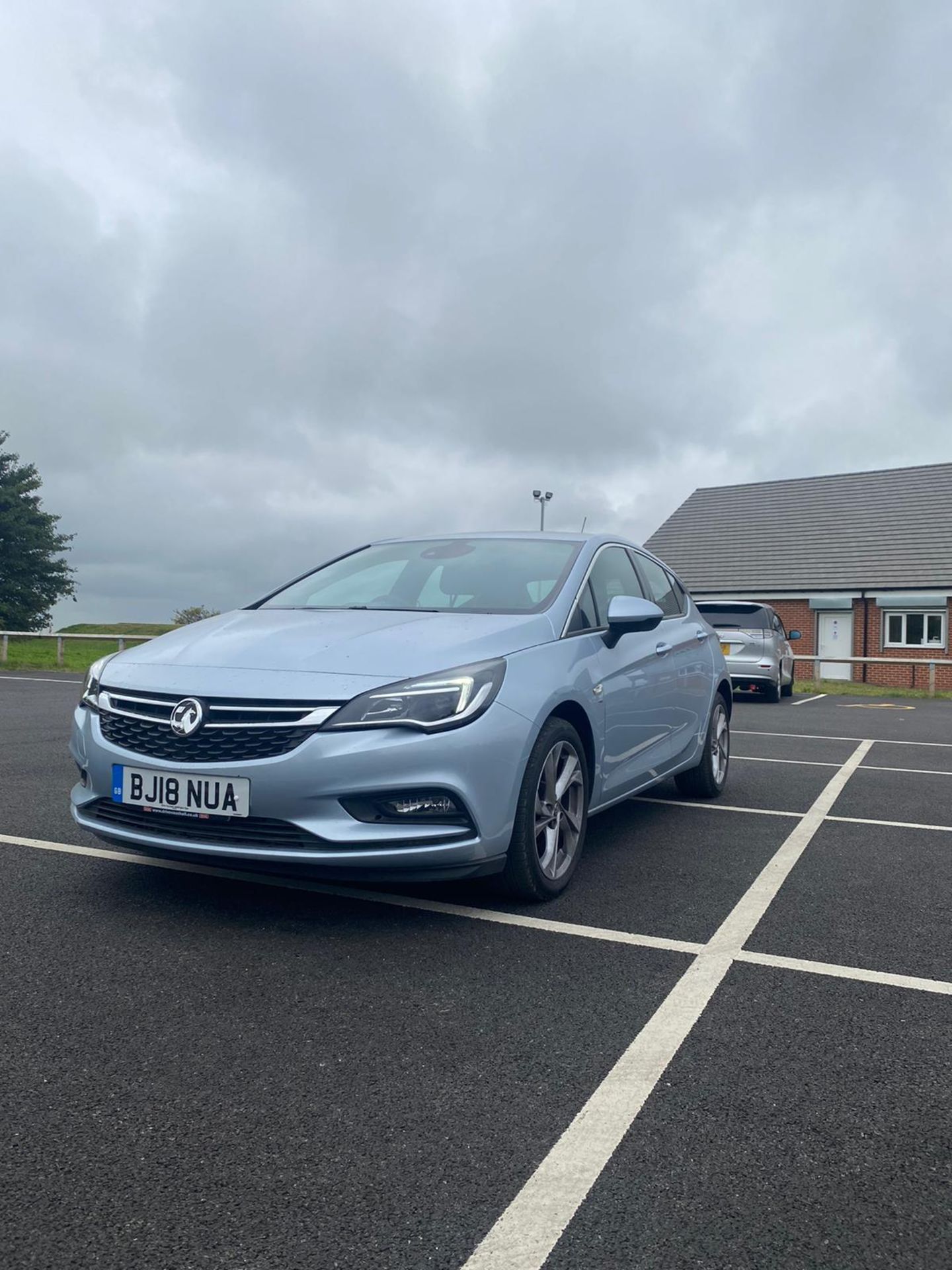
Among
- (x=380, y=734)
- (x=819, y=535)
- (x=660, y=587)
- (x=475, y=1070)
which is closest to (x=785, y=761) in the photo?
(x=660, y=587)

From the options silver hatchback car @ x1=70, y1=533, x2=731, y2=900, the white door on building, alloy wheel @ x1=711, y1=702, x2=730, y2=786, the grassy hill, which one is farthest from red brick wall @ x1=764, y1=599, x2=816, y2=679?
silver hatchback car @ x1=70, y1=533, x2=731, y2=900

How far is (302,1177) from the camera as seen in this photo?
7.07ft

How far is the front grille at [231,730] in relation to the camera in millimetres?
3605

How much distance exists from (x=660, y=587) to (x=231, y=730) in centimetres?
342

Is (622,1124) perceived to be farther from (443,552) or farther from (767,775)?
(767,775)

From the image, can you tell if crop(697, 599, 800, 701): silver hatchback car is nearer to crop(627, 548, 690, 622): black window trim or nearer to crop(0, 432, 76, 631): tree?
crop(627, 548, 690, 622): black window trim

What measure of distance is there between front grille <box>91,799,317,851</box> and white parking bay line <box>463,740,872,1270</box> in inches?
49.7

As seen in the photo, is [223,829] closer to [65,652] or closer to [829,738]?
[829,738]

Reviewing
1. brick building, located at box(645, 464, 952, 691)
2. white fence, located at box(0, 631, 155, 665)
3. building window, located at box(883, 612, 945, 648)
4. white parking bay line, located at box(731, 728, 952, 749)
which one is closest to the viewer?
white parking bay line, located at box(731, 728, 952, 749)

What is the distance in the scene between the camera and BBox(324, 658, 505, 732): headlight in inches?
142

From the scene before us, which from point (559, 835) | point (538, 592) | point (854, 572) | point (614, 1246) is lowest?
point (614, 1246)

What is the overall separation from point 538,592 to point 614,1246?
3.13 metres

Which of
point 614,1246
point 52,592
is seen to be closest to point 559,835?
point 614,1246

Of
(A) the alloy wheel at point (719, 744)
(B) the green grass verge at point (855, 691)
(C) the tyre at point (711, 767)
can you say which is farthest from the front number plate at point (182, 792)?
(B) the green grass verge at point (855, 691)
